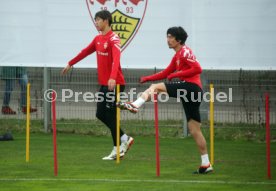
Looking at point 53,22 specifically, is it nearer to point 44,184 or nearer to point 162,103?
point 162,103

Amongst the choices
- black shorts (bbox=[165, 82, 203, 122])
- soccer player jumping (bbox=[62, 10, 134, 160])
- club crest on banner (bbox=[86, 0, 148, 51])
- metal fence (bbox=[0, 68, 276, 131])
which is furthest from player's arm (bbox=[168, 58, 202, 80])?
club crest on banner (bbox=[86, 0, 148, 51])

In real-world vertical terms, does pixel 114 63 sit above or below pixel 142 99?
above

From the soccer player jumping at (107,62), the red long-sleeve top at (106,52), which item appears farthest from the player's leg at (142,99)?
the red long-sleeve top at (106,52)

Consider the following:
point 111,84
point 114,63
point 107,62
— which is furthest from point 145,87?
point 111,84

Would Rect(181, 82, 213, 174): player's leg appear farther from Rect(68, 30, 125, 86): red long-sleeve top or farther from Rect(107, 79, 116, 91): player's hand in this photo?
Rect(68, 30, 125, 86): red long-sleeve top

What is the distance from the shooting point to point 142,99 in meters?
10.2

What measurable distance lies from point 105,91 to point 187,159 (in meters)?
1.71

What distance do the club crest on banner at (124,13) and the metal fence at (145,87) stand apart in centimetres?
77

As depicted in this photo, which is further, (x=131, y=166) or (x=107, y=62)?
(x=107, y=62)

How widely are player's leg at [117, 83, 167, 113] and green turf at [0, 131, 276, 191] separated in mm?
882

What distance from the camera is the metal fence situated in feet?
52.5

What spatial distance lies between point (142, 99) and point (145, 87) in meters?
6.38

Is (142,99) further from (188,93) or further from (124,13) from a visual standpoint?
(124,13)

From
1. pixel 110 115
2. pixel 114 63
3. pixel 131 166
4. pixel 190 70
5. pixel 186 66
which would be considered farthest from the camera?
pixel 110 115
